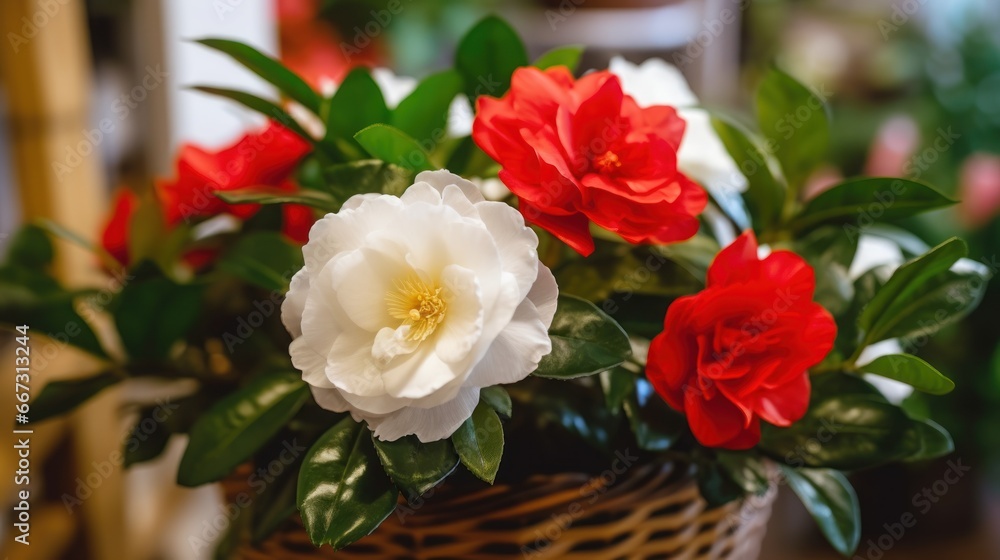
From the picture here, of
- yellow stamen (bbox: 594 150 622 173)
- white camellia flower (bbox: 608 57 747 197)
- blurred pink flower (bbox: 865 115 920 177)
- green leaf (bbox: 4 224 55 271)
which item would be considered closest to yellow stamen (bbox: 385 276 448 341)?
yellow stamen (bbox: 594 150 622 173)

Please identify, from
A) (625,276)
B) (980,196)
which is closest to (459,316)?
(625,276)

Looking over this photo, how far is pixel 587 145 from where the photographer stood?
0.42 m

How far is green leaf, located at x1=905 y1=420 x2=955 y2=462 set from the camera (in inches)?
17.4

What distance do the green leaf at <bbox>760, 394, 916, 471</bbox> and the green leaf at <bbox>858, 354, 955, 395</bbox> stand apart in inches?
1.0

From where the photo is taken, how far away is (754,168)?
513 mm

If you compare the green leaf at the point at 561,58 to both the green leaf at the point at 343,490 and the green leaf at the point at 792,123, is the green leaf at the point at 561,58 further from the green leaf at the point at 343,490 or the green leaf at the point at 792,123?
the green leaf at the point at 343,490

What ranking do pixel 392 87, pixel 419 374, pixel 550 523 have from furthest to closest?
pixel 392 87, pixel 550 523, pixel 419 374

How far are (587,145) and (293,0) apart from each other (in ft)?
4.21

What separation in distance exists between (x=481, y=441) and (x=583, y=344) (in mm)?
63

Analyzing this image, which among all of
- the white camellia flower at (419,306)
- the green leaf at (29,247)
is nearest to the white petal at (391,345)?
the white camellia flower at (419,306)

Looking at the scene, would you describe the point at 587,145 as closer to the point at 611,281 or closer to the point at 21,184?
the point at 611,281

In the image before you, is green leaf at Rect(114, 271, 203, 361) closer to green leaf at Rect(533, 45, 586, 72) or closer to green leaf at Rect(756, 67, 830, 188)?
green leaf at Rect(533, 45, 586, 72)

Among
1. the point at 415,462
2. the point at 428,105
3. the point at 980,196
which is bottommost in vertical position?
the point at 980,196

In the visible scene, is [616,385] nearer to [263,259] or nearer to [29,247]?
[263,259]
